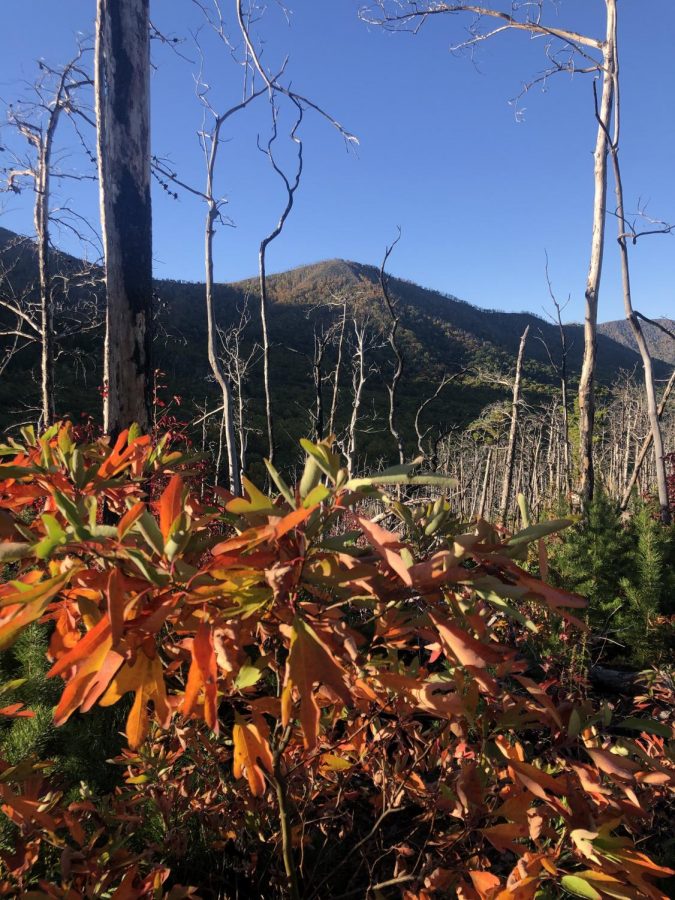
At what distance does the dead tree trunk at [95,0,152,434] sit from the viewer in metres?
2.46

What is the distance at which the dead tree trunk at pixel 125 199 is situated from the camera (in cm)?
246

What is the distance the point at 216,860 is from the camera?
1.31 meters

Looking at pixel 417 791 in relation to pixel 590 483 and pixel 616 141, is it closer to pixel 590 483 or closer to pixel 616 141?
pixel 590 483

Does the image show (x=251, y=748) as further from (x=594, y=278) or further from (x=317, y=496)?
(x=594, y=278)

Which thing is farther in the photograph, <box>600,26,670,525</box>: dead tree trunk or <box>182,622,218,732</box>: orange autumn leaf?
<box>600,26,670,525</box>: dead tree trunk

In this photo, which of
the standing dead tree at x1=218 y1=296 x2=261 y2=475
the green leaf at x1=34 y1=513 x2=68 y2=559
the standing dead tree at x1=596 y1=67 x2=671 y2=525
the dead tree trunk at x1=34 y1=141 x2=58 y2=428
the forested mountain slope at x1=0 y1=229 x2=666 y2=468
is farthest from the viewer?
the forested mountain slope at x1=0 y1=229 x2=666 y2=468

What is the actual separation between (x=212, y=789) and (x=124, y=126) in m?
2.87

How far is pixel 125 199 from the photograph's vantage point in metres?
2.52

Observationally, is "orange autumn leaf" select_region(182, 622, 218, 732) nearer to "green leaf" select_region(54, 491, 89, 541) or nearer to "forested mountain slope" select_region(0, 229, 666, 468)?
"green leaf" select_region(54, 491, 89, 541)

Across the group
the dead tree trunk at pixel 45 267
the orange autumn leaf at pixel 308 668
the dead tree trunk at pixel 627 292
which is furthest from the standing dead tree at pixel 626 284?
the dead tree trunk at pixel 45 267

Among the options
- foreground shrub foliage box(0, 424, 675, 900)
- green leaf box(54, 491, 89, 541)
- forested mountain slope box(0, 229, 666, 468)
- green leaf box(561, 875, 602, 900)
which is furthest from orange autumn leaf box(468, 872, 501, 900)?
forested mountain slope box(0, 229, 666, 468)

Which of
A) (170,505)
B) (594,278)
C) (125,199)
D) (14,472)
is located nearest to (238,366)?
(594,278)

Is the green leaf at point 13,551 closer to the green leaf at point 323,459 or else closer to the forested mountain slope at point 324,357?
the green leaf at point 323,459

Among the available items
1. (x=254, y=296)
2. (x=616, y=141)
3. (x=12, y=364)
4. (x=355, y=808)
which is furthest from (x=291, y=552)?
(x=254, y=296)
